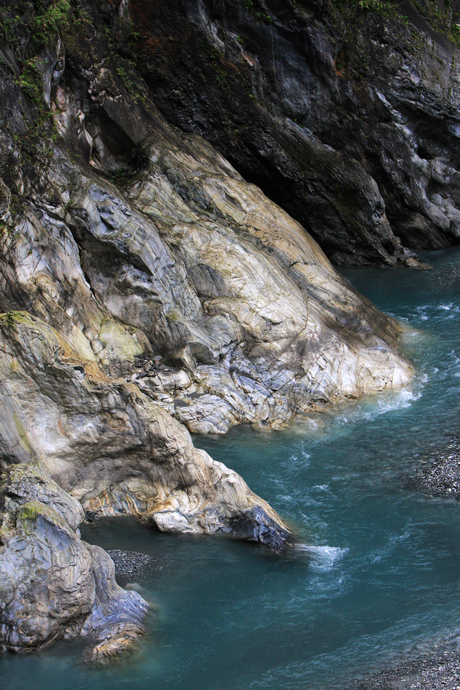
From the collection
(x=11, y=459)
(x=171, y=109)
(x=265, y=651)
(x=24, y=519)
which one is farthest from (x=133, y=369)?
(x=171, y=109)

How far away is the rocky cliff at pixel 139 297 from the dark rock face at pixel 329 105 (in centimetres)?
92

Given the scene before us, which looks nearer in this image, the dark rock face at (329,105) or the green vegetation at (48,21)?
the green vegetation at (48,21)

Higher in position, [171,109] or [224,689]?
[171,109]

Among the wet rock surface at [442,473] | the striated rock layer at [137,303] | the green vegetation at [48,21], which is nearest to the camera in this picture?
the striated rock layer at [137,303]

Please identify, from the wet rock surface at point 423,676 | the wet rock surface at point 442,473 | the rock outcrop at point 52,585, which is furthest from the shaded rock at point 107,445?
the wet rock surface at point 423,676

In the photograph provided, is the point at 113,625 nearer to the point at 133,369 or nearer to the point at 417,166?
the point at 133,369

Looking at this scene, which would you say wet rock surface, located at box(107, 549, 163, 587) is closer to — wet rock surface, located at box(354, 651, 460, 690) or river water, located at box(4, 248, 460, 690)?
river water, located at box(4, 248, 460, 690)

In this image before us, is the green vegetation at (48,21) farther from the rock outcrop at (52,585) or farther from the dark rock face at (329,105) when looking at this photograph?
the rock outcrop at (52,585)

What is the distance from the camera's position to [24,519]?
8484 millimetres

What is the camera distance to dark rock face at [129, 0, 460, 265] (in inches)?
898

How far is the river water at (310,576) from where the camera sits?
7914mm

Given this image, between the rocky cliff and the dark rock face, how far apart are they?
0.92 meters

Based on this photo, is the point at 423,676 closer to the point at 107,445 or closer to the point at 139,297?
the point at 107,445

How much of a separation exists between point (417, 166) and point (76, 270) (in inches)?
753
